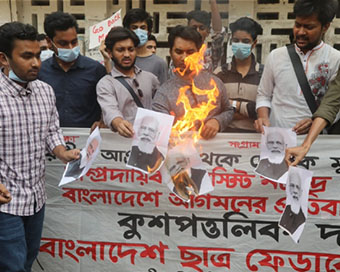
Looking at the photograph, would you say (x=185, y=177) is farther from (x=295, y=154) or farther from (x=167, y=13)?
(x=167, y=13)

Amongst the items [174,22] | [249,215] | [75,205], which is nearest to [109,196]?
[75,205]

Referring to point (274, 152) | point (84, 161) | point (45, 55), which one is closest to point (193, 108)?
point (274, 152)

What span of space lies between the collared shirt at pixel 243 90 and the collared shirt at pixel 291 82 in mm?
306

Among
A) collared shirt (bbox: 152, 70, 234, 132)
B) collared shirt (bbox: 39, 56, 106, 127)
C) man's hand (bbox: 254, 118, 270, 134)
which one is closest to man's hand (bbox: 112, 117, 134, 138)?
collared shirt (bbox: 152, 70, 234, 132)

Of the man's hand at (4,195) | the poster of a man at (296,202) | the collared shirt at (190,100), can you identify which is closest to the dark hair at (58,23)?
the collared shirt at (190,100)

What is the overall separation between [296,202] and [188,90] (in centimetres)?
121

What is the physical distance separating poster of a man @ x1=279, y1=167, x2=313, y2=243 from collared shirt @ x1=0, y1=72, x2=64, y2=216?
5.65 feet

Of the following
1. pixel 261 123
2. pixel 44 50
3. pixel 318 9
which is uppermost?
pixel 318 9

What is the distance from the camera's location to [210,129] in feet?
10.5

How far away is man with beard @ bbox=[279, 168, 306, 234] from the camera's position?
9.26 ft

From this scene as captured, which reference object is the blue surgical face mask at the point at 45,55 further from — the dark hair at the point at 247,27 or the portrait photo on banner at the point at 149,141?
the portrait photo on banner at the point at 149,141

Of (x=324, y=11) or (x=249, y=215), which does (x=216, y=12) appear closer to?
(x=324, y=11)

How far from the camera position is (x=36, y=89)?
2.94 meters

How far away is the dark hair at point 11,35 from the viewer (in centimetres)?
273
